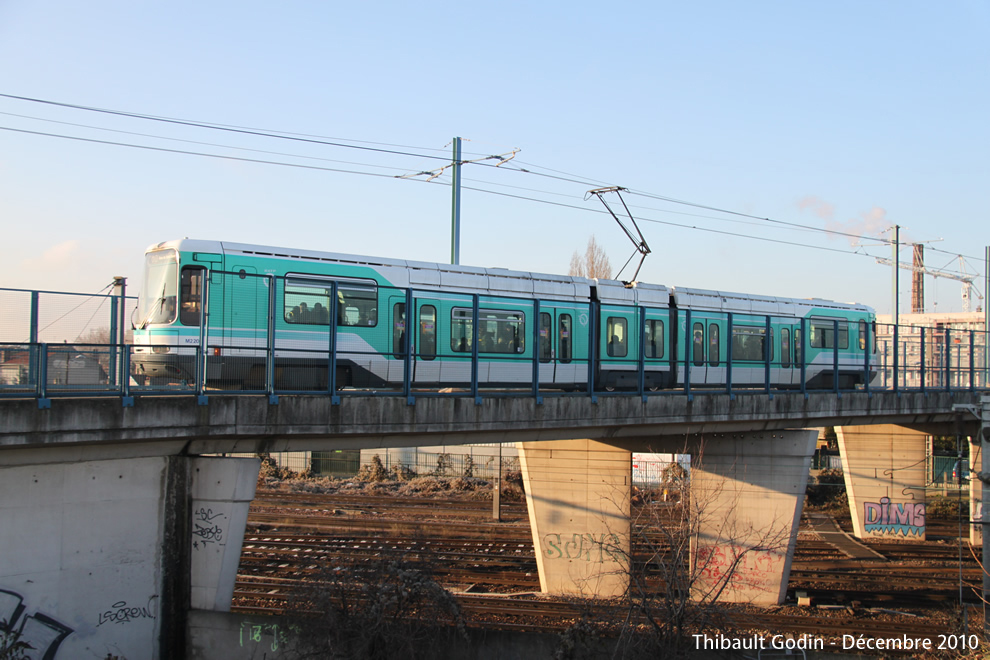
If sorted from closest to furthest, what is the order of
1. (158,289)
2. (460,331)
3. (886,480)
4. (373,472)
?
(158,289) < (460,331) < (886,480) < (373,472)

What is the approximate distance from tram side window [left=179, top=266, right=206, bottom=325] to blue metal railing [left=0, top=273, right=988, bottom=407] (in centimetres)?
28

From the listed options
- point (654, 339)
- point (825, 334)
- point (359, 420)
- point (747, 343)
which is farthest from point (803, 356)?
point (359, 420)

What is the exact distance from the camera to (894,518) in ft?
101

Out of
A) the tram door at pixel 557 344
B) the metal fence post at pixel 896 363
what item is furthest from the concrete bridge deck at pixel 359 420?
the metal fence post at pixel 896 363

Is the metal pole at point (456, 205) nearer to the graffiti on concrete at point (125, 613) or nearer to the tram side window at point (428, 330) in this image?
the tram side window at point (428, 330)

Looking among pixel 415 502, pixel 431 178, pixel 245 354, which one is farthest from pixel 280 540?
pixel 245 354

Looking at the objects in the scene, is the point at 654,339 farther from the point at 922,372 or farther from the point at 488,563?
the point at 922,372

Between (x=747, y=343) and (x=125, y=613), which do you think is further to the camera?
(x=747, y=343)

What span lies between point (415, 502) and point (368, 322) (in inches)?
759

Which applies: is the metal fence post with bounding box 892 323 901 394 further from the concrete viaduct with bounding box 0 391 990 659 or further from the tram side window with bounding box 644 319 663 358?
the concrete viaduct with bounding box 0 391 990 659

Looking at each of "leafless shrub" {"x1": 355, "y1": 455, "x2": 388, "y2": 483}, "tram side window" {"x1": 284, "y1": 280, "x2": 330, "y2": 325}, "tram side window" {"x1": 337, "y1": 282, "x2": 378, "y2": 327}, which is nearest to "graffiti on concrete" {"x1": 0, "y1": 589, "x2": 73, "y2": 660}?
"tram side window" {"x1": 284, "y1": 280, "x2": 330, "y2": 325}

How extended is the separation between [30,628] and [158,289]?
20.2 feet

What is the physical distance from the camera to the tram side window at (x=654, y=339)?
66.9 ft

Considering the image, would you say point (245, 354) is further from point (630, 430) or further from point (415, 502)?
point (415, 502)
